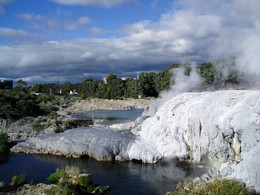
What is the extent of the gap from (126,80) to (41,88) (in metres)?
40.7

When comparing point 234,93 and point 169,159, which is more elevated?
point 234,93

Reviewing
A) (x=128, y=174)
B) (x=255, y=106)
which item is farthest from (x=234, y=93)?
(x=128, y=174)

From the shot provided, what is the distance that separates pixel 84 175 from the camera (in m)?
21.1

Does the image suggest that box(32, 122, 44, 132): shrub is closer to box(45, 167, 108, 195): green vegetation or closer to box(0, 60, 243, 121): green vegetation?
box(0, 60, 243, 121): green vegetation

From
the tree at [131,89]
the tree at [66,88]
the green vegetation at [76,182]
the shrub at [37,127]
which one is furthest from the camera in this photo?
the tree at [66,88]

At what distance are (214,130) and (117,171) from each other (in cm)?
706

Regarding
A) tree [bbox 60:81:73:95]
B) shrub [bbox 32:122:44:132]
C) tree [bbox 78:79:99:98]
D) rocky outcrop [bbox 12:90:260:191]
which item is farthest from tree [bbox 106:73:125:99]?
rocky outcrop [bbox 12:90:260:191]

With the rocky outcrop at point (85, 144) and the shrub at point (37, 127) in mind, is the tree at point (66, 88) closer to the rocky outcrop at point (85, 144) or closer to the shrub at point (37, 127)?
the shrub at point (37, 127)

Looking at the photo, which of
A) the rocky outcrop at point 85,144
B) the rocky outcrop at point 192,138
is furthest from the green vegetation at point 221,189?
the rocky outcrop at point 85,144

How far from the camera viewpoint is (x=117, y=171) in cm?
2506

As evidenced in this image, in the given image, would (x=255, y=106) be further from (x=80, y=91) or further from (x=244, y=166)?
(x=80, y=91)

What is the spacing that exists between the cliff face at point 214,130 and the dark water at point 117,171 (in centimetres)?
154

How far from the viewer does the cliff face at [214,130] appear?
1862 centimetres

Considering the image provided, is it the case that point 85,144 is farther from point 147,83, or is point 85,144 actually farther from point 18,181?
point 147,83
